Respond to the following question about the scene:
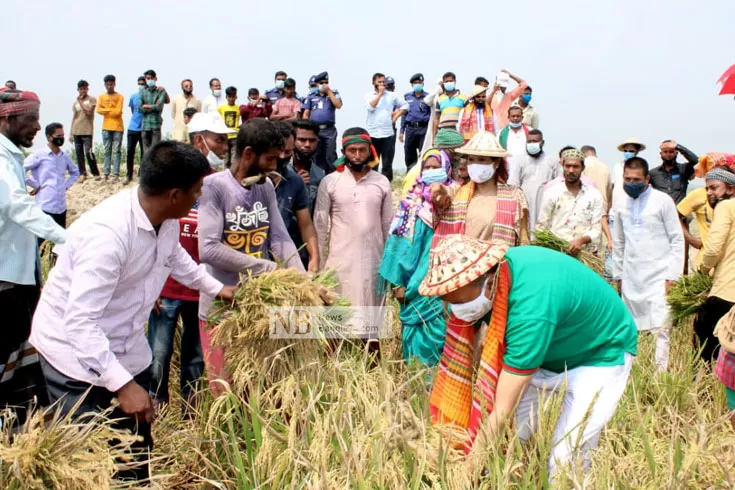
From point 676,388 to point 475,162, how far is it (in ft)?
5.89

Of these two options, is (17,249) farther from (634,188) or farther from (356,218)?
(634,188)

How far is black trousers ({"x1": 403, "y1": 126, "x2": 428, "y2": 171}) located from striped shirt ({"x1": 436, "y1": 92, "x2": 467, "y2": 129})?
1038mm

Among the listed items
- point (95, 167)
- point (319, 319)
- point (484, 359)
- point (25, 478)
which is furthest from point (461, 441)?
point (95, 167)

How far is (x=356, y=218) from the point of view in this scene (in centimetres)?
471

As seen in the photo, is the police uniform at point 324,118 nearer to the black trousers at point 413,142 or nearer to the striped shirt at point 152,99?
the black trousers at point 413,142

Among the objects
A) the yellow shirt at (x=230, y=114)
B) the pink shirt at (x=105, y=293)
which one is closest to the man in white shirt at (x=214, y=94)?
the yellow shirt at (x=230, y=114)

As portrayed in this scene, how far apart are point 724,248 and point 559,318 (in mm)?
2383

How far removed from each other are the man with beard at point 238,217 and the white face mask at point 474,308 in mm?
1065

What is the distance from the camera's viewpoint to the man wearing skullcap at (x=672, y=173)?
280 inches

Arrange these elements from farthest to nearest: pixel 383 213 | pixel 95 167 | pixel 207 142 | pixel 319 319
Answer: pixel 95 167
pixel 383 213
pixel 207 142
pixel 319 319

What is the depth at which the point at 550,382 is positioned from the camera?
8.69 ft

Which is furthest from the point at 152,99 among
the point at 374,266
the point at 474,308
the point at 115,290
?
the point at 474,308

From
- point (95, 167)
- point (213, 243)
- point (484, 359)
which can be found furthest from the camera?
point (95, 167)

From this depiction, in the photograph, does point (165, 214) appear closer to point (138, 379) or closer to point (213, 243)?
point (138, 379)
